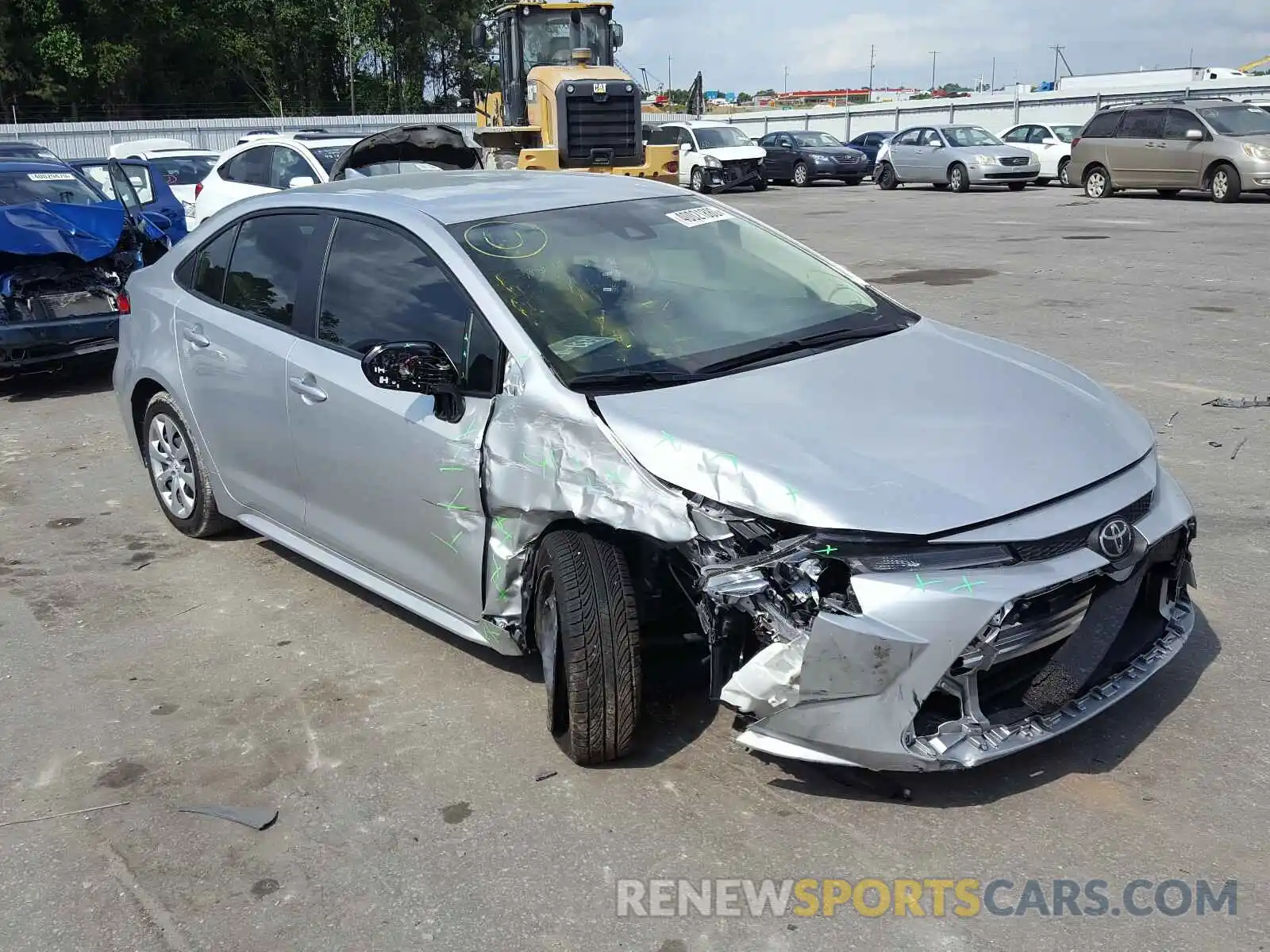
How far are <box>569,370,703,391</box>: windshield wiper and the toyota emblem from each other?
1291mm

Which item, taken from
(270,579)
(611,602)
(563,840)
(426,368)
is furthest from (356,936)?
(270,579)

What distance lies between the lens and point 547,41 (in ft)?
64.0

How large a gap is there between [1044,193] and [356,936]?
25.0 m

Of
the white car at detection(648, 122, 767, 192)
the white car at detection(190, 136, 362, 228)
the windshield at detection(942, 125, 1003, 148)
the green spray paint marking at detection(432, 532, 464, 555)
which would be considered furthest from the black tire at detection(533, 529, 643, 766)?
the white car at detection(648, 122, 767, 192)

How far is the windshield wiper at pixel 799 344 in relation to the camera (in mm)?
3904

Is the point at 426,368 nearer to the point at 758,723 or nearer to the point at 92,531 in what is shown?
the point at 758,723

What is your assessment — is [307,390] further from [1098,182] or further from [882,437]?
[1098,182]

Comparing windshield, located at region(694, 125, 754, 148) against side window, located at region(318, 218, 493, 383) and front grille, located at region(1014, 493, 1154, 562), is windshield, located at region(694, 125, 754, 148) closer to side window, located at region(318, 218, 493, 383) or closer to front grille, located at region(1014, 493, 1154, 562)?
side window, located at region(318, 218, 493, 383)

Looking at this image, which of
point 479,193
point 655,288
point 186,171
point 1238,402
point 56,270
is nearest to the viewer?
point 655,288

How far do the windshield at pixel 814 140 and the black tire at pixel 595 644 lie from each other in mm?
30126

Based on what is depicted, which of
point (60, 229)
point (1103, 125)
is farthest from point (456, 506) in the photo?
point (1103, 125)

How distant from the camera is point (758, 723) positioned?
328 cm

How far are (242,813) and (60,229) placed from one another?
7.63m

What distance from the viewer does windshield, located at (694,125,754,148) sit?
29375 millimetres
